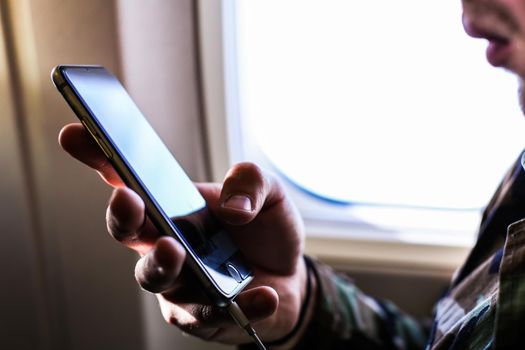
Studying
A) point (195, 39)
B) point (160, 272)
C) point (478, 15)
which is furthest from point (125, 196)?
point (195, 39)

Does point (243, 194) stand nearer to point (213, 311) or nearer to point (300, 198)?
point (213, 311)

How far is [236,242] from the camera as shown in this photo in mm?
767

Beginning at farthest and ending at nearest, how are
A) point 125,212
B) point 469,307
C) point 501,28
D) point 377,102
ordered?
point 377,102 < point 469,307 < point 501,28 < point 125,212

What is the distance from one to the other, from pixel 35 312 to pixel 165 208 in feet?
1.73

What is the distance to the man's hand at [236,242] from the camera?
18.9 inches

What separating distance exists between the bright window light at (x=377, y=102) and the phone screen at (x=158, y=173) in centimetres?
38

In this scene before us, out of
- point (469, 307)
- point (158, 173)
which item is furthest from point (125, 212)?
point (469, 307)

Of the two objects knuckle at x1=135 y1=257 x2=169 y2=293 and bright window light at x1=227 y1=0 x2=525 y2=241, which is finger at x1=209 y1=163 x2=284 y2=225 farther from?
bright window light at x1=227 y1=0 x2=525 y2=241

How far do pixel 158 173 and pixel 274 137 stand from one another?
483mm

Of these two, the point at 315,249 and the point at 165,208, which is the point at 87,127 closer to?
the point at 165,208

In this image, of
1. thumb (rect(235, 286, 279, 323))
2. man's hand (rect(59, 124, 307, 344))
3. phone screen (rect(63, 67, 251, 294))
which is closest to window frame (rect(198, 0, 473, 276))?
man's hand (rect(59, 124, 307, 344))

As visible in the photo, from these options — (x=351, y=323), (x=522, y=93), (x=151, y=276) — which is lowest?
(x=351, y=323)

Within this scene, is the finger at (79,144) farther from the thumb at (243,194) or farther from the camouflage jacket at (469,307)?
the camouflage jacket at (469,307)

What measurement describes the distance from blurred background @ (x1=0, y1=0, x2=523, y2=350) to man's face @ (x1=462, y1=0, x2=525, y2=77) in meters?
0.36
